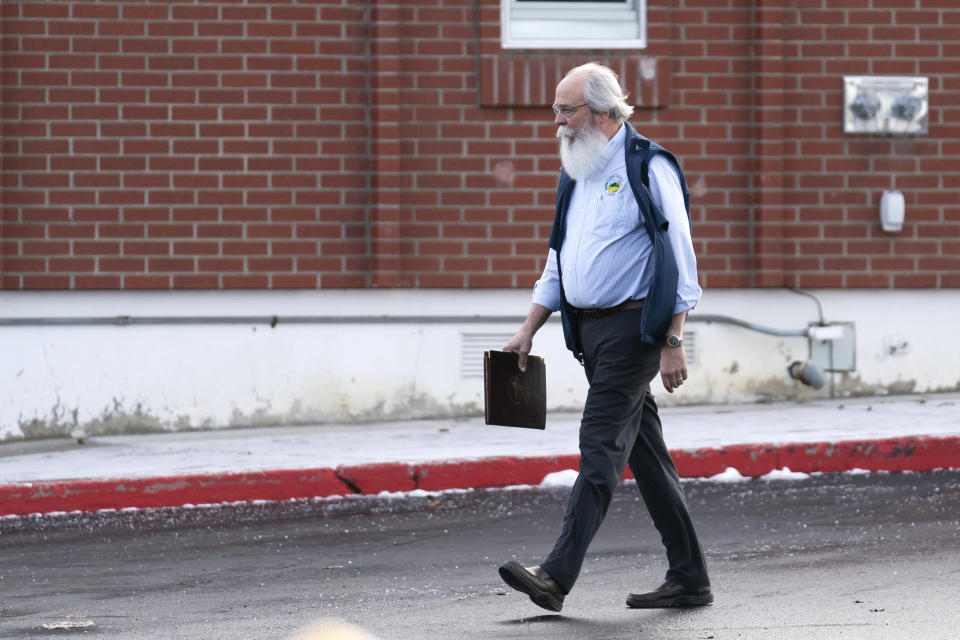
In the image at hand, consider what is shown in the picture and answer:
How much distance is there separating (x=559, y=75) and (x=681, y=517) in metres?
5.65

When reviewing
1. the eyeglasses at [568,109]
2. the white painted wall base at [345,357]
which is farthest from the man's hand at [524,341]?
the white painted wall base at [345,357]

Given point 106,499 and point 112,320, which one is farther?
point 112,320

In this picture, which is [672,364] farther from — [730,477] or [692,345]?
[692,345]

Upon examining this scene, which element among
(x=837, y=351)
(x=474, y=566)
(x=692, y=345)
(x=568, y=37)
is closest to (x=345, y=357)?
(x=692, y=345)

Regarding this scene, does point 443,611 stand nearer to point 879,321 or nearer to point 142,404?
point 142,404

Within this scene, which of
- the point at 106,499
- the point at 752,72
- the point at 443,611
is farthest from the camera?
the point at 752,72

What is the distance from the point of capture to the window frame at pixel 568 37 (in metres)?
10.5

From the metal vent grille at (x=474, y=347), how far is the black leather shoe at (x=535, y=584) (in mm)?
5463

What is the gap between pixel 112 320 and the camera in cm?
1021

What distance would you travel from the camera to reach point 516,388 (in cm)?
549

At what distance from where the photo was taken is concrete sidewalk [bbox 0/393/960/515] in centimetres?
804

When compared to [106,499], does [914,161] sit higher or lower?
higher

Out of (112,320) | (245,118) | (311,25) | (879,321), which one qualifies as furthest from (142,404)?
(879,321)

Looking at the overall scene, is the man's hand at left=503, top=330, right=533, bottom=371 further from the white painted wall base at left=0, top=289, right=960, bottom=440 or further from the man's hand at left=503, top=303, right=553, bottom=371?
the white painted wall base at left=0, top=289, right=960, bottom=440
